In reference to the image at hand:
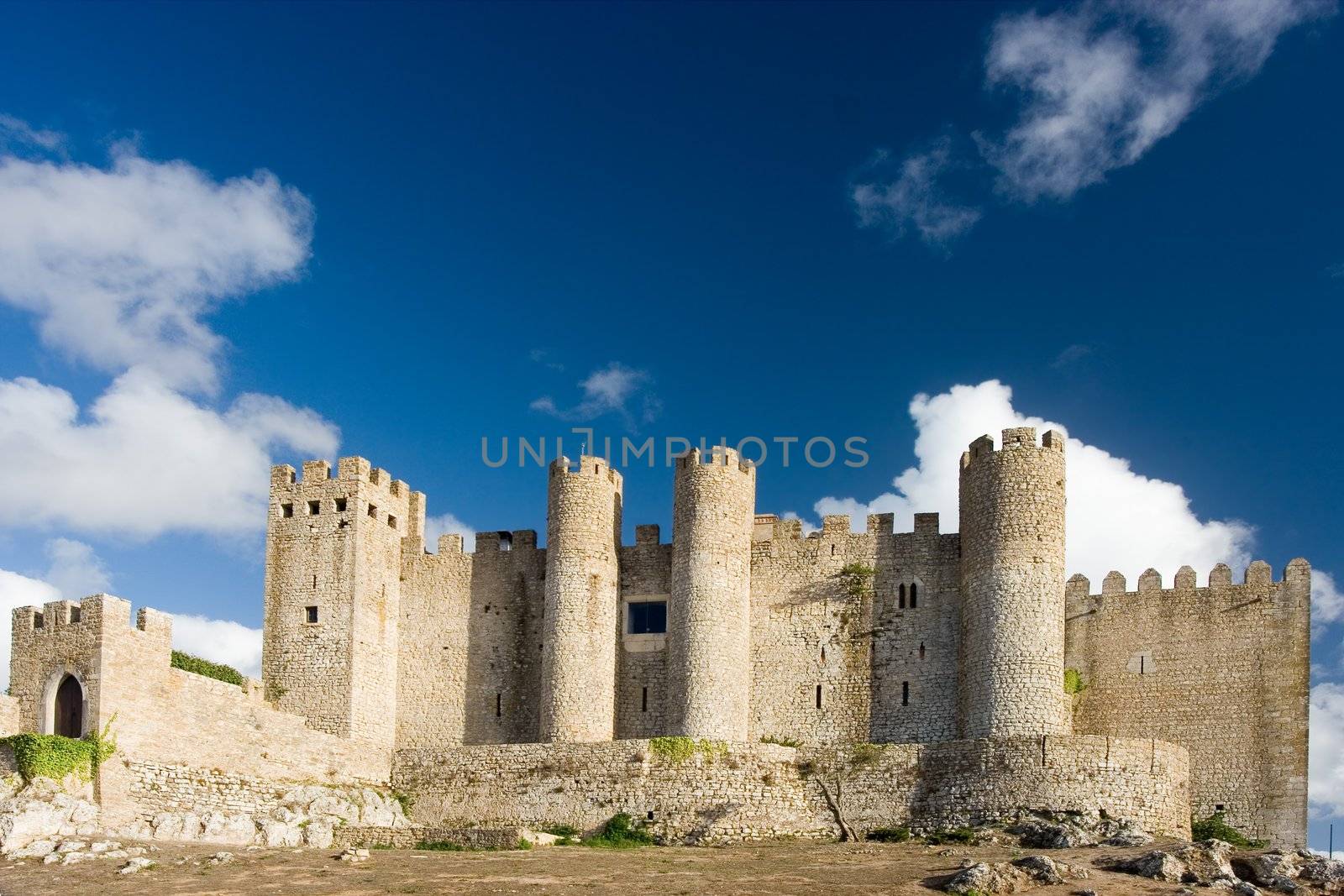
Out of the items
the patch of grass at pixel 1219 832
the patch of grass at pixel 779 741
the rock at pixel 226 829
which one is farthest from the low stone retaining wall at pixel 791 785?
the rock at pixel 226 829

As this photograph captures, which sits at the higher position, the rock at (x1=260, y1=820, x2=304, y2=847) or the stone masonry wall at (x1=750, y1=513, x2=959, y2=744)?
the stone masonry wall at (x1=750, y1=513, x2=959, y2=744)

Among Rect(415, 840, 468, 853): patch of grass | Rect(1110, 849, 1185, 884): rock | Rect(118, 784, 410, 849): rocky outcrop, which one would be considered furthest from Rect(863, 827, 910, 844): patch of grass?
Rect(118, 784, 410, 849): rocky outcrop

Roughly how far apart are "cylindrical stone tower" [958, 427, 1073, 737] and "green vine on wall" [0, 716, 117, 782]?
2146 centimetres

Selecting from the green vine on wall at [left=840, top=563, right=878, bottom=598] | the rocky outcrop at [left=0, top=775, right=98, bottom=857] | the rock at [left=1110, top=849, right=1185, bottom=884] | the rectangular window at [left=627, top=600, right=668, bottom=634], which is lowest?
the rock at [left=1110, top=849, right=1185, bottom=884]

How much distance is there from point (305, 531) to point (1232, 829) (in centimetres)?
2639

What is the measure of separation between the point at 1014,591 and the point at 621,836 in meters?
12.0

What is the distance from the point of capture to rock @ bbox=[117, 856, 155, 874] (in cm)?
3105

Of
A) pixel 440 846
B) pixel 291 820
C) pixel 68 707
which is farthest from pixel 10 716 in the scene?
Answer: pixel 440 846

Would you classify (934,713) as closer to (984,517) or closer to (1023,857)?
(984,517)

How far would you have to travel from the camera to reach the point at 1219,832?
4006cm

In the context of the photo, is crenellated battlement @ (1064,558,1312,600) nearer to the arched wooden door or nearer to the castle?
the castle

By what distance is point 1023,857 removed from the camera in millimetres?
32312

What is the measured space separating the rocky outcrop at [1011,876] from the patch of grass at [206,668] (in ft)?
86.5

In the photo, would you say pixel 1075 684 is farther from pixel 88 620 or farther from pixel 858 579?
pixel 88 620
